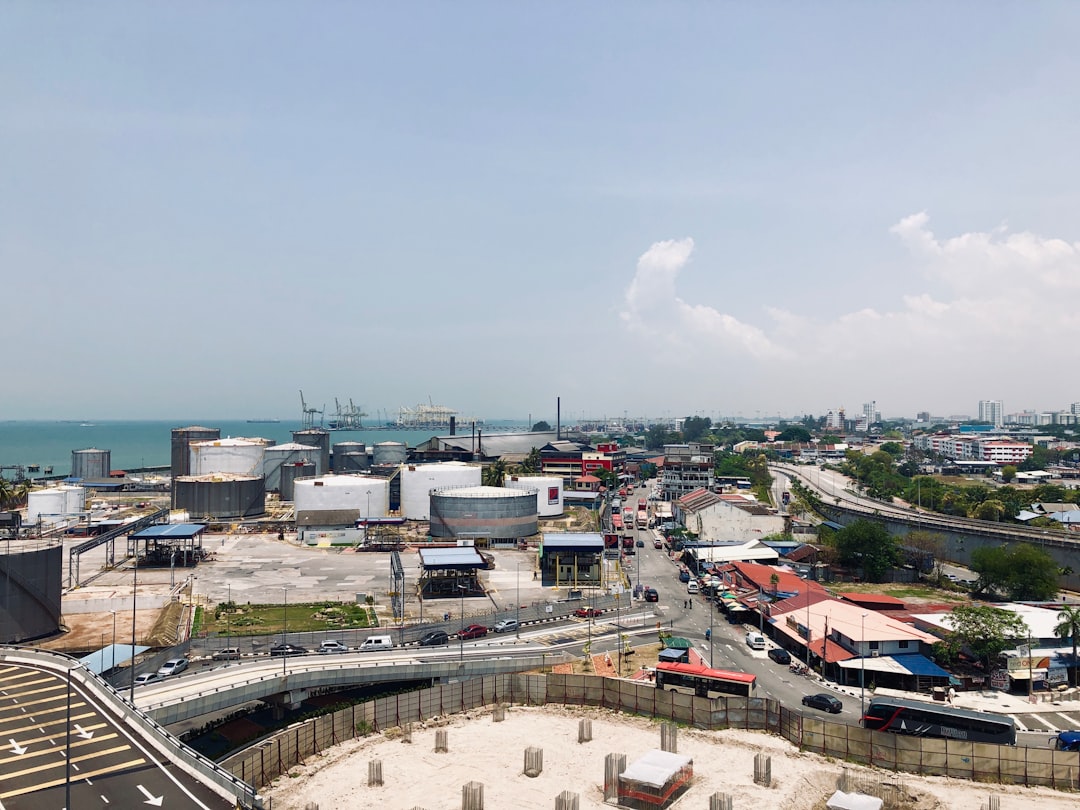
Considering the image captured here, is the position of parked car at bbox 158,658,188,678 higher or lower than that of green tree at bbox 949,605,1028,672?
lower

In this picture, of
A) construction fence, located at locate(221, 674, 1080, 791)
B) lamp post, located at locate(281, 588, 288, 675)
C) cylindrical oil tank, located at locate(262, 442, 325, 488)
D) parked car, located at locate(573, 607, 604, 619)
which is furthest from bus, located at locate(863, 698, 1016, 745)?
cylindrical oil tank, located at locate(262, 442, 325, 488)

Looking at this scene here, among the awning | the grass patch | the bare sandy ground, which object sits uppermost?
the awning

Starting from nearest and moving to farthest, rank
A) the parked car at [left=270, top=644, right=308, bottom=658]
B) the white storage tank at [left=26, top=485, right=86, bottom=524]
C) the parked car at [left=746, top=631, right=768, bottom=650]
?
the parked car at [left=270, top=644, right=308, bottom=658], the parked car at [left=746, top=631, right=768, bottom=650], the white storage tank at [left=26, top=485, right=86, bottom=524]

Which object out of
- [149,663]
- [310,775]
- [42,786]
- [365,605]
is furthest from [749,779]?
[365,605]

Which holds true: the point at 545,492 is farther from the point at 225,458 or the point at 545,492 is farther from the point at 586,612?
the point at 225,458

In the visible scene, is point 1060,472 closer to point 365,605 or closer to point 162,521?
point 365,605

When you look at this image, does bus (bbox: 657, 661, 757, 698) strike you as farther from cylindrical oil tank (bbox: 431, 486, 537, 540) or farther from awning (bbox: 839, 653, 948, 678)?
cylindrical oil tank (bbox: 431, 486, 537, 540)

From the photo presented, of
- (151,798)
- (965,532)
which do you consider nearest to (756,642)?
(151,798)

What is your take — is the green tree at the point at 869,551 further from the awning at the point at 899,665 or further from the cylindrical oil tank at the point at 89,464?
the cylindrical oil tank at the point at 89,464

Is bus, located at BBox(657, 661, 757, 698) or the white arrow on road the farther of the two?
bus, located at BBox(657, 661, 757, 698)
